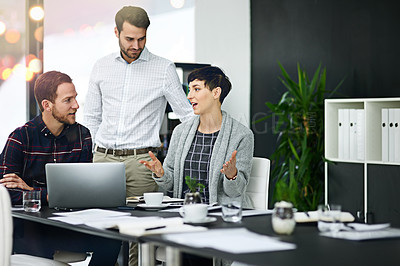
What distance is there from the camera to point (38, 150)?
10.9 feet

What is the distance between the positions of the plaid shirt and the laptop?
374 mm

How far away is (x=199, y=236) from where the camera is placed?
197 cm

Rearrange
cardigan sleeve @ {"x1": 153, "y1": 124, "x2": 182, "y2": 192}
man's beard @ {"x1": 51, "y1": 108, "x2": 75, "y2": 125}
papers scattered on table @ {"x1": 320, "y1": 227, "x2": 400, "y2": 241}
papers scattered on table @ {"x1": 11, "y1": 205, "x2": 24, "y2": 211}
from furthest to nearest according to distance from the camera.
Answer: man's beard @ {"x1": 51, "y1": 108, "x2": 75, "y2": 125}
cardigan sleeve @ {"x1": 153, "y1": 124, "x2": 182, "y2": 192}
papers scattered on table @ {"x1": 11, "y1": 205, "x2": 24, "y2": 211}
papers scattered on table @ {"x1": 320, "y1": 227, "x2": 400, "y2": 241}

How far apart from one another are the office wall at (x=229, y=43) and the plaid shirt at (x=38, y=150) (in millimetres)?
2776

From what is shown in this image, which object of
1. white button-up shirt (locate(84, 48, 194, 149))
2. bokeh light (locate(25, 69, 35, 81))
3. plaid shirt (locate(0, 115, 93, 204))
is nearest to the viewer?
plaid shirt (locate(0, 115, 93, 204))

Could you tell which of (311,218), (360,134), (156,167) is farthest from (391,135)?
(311,218)

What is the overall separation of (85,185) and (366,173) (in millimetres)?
2448

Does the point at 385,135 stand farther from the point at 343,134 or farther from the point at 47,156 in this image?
the point at 47,156

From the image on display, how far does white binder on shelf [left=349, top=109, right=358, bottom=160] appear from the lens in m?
4.70

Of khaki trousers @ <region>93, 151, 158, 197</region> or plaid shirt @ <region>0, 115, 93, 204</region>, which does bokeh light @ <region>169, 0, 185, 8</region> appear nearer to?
khaki trousers @ <region>93, 151, 158, 197</region>

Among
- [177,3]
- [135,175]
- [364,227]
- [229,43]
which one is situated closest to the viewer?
[364,227]

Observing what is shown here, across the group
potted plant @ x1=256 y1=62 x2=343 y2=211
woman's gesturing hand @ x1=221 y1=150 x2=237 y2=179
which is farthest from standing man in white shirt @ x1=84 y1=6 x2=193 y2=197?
potted plant @ x1=256 y1=62 x2=343 y2=211

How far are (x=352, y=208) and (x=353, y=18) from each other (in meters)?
1.59

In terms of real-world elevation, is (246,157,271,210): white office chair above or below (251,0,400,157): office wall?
below
